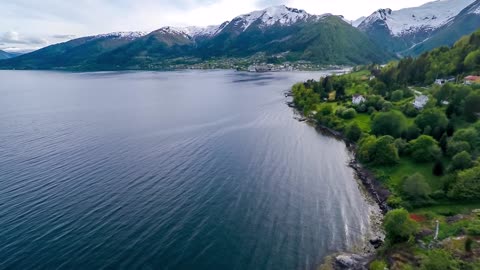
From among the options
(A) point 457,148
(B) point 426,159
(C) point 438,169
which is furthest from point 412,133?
(C) point 438,169

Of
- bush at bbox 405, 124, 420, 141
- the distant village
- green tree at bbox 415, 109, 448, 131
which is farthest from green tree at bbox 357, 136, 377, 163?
the distant village

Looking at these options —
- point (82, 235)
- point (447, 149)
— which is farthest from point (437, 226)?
point (82, 235)

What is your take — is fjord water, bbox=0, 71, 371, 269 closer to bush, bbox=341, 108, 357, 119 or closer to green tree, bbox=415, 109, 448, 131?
bush, bbox=341, 108, 357, 119

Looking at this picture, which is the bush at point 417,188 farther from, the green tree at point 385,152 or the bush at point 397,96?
the bush at point 397,96

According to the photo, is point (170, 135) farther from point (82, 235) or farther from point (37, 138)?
point (82, 235)

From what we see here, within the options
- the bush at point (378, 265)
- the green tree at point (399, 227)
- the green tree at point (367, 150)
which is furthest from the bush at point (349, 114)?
the bush at point (378, 265)
